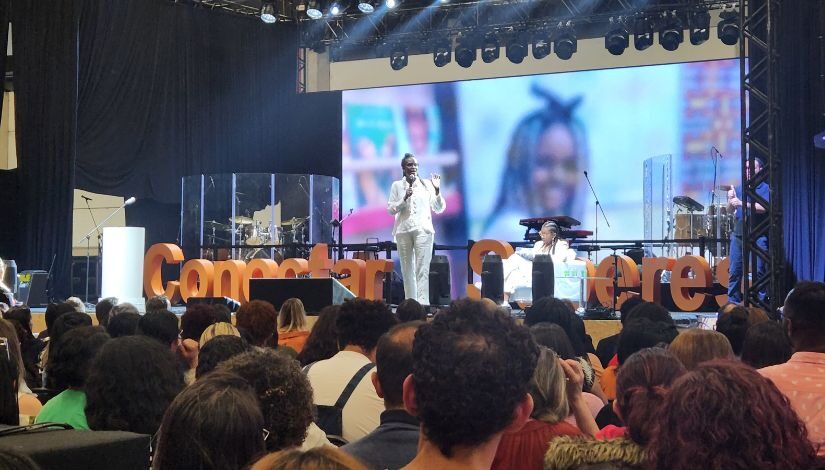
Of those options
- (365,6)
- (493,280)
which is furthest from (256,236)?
(493,280)

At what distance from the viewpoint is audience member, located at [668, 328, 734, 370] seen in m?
3.50

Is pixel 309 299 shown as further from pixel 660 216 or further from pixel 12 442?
pixel 12 442

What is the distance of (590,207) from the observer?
16203 millimetres

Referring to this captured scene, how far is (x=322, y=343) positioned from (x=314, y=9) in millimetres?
11621

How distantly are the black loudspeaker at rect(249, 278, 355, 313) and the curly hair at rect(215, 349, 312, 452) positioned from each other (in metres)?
7.50

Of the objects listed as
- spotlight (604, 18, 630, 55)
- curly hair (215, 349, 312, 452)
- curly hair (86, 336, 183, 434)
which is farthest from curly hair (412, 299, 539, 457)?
spotlight (604, 18, 630, 55)

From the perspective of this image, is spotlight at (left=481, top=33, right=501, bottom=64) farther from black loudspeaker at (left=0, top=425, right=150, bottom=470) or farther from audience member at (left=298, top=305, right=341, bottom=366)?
black loudspeaker at (left=0, top=425, right=150, bottom=470)

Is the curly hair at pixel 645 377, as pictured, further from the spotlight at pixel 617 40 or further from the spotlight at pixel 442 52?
the spotlight at pixel 442 52

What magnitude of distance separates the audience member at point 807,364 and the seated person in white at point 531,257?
7290 millimetres

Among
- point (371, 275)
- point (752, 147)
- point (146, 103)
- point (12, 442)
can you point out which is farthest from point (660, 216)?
point (12, 442)

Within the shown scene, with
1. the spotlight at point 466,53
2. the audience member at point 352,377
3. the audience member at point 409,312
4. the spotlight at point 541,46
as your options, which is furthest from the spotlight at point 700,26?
the audience member at point 352,377

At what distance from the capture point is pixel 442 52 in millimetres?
16234

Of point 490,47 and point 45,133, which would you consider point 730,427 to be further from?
point 490,47

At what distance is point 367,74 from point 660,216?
6.75 meters
